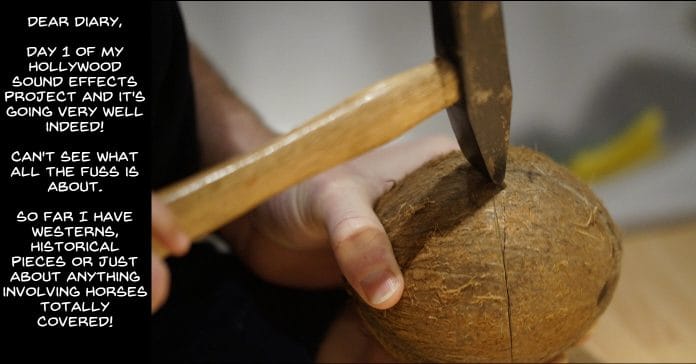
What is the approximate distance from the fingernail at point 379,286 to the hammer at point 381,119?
0.15 m

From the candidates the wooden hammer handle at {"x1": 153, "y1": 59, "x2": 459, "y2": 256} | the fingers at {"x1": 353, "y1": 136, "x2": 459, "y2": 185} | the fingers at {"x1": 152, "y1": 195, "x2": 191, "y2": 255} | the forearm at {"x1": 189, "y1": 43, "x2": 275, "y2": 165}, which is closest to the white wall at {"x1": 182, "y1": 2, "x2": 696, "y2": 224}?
the forearm at {"x1": 189, "y1": 43, "x2": 275, "y2": 165}

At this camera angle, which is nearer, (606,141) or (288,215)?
(288,215)

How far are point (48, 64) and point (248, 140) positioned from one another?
56cm

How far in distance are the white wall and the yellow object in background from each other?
78 mm

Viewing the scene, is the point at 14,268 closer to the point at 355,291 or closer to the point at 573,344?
the point at 355,291

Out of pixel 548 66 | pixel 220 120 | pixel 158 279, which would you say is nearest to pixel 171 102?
pixel 220 120

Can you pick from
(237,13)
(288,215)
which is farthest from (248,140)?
(237,13)

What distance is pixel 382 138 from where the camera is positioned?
2.59 feet

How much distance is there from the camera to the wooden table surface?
3.77 feet

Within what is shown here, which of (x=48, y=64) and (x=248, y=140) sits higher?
(x=48, y=64)

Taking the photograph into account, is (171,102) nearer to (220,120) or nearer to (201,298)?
(220,120)

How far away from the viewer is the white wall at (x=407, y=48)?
1.83 metres

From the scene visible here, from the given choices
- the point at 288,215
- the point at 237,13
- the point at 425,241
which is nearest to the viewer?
the point at 425,241

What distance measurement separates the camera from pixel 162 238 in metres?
0.70
